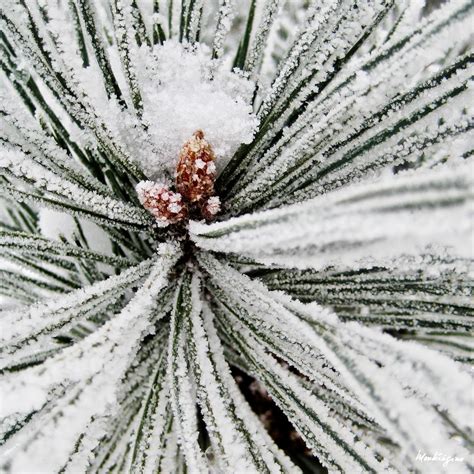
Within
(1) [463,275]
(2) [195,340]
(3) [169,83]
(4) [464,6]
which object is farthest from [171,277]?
(4) [464,6]

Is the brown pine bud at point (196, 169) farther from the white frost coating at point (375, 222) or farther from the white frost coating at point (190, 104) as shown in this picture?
the white frost coating at point (375, 222)

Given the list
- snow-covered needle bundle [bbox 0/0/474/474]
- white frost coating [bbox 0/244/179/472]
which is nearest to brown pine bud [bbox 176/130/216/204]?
snow-covered needle bundle [bbox 0/0/474/474]

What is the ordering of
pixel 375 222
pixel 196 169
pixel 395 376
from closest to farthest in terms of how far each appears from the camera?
1. pixel 375 222
2. pixel 395 376
3. pixel 196 169

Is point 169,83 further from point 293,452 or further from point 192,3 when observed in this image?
point 293,452

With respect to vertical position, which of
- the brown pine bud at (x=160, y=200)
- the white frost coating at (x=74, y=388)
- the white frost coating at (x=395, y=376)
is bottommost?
the white frost coating at (x=395, y=376)

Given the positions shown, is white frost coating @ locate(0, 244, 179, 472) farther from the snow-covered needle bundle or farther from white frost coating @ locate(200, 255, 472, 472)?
white frost coating @ locate(200, 255, 472, 472)

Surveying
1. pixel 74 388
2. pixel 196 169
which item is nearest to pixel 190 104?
pixel 196 169

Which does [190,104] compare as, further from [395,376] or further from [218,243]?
[395,376]

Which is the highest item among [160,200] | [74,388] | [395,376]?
[160,200]

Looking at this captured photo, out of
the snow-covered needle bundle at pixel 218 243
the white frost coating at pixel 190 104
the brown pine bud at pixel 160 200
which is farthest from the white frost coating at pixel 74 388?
the white frost coating at pixel 190 104
